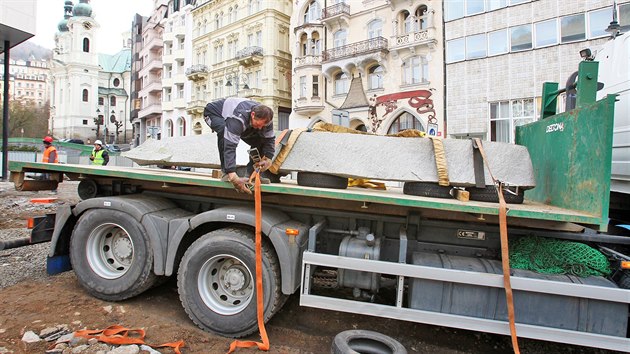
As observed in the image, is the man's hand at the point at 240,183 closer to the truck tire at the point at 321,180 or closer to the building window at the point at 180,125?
the truck tire at the point at 321,180

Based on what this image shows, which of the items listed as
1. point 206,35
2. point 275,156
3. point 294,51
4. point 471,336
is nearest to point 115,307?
point 275,156

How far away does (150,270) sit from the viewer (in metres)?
4.18

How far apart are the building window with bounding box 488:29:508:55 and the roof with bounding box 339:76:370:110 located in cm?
859

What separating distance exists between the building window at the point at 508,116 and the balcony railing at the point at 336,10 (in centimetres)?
1287

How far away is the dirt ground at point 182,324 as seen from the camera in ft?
12.0

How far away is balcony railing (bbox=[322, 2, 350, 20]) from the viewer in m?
28.0

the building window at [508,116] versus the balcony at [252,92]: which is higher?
the balcony at [252,92]

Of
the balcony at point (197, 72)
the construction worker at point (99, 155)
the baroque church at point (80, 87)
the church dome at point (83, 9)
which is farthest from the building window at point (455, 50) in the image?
the church dome at point (83, 9)

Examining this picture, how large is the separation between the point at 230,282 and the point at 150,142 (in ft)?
9.47

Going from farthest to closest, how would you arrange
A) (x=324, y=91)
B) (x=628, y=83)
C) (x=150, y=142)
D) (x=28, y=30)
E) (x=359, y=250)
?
(x=324, y=91) < (x=28, y=30) < (x=150, y=142) < (x=628, y=83) < (x=359, y=250)

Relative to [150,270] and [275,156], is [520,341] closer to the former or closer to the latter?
[275,156]

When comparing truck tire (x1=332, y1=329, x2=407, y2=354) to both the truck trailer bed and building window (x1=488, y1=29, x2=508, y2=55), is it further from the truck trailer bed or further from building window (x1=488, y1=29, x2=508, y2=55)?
building window (x1=488, y1=29, x2=508, y2=55)

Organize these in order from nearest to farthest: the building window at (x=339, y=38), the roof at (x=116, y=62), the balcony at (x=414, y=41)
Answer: the balcony at (x=414, y=41) < the building window at (x=339, y=38) < the roof at (x=116, y=62)

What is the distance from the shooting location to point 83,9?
81.9 m
